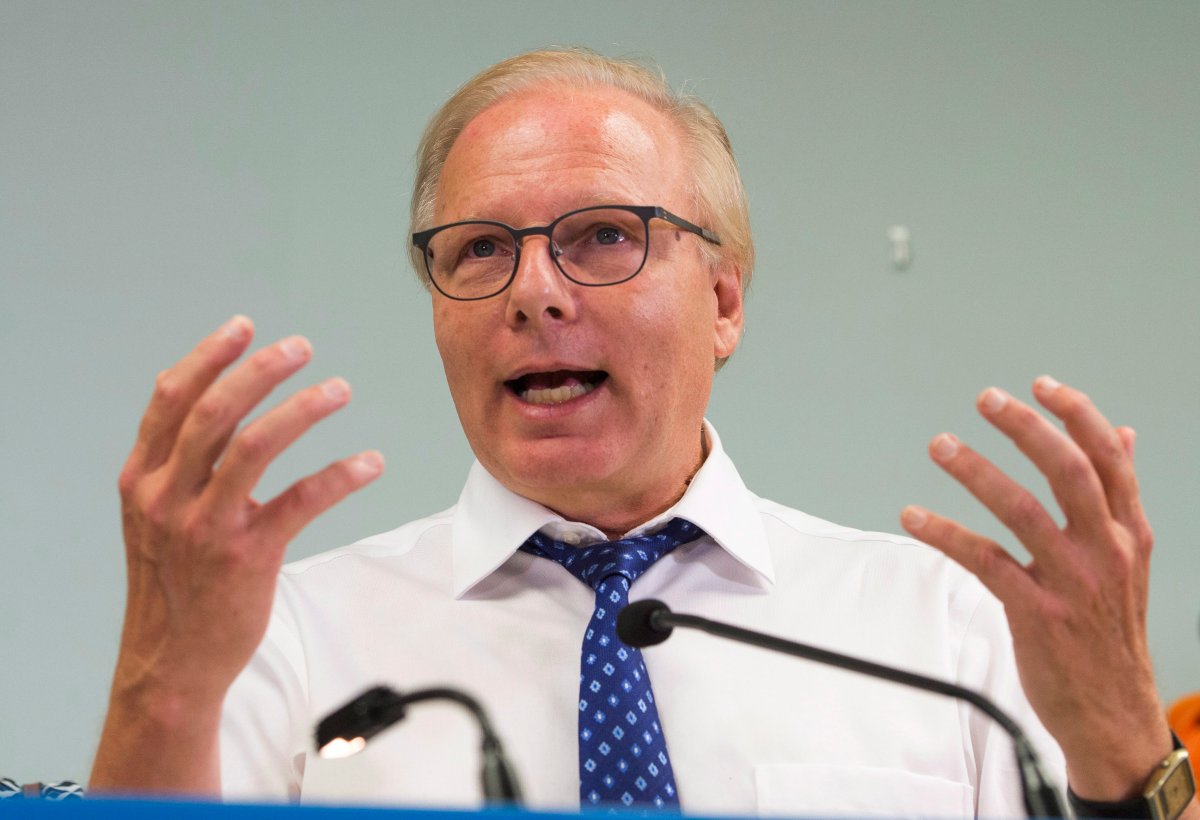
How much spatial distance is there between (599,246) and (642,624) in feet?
1.89

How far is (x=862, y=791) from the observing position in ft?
4.33

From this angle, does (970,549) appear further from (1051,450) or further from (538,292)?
(538,292)

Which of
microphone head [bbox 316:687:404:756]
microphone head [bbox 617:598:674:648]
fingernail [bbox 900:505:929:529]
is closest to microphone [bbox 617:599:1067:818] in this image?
microphone head [bbox 617:598:674:648]

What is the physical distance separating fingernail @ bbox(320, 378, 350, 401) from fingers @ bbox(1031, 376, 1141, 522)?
52cm

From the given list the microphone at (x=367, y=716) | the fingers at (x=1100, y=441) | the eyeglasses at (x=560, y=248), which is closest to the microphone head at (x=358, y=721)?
the microphone at (x=367, y=716)

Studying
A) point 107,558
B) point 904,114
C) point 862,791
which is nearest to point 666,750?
point 862,791

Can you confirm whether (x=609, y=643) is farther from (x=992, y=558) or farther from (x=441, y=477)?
(x=441, y=477)

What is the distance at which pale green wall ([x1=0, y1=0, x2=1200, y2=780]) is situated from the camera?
2.13 m

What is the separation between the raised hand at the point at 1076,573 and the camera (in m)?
0.98

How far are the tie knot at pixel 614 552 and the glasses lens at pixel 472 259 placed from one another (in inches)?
11.8

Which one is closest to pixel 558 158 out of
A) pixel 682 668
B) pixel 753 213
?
pixel 682 668

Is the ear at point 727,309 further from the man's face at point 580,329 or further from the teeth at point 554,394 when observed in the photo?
the teeth at point 554,394

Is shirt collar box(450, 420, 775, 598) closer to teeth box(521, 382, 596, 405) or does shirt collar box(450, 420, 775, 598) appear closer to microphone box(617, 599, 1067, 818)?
teeth box(521, 382, 596, 405)

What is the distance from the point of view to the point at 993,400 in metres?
0.96
